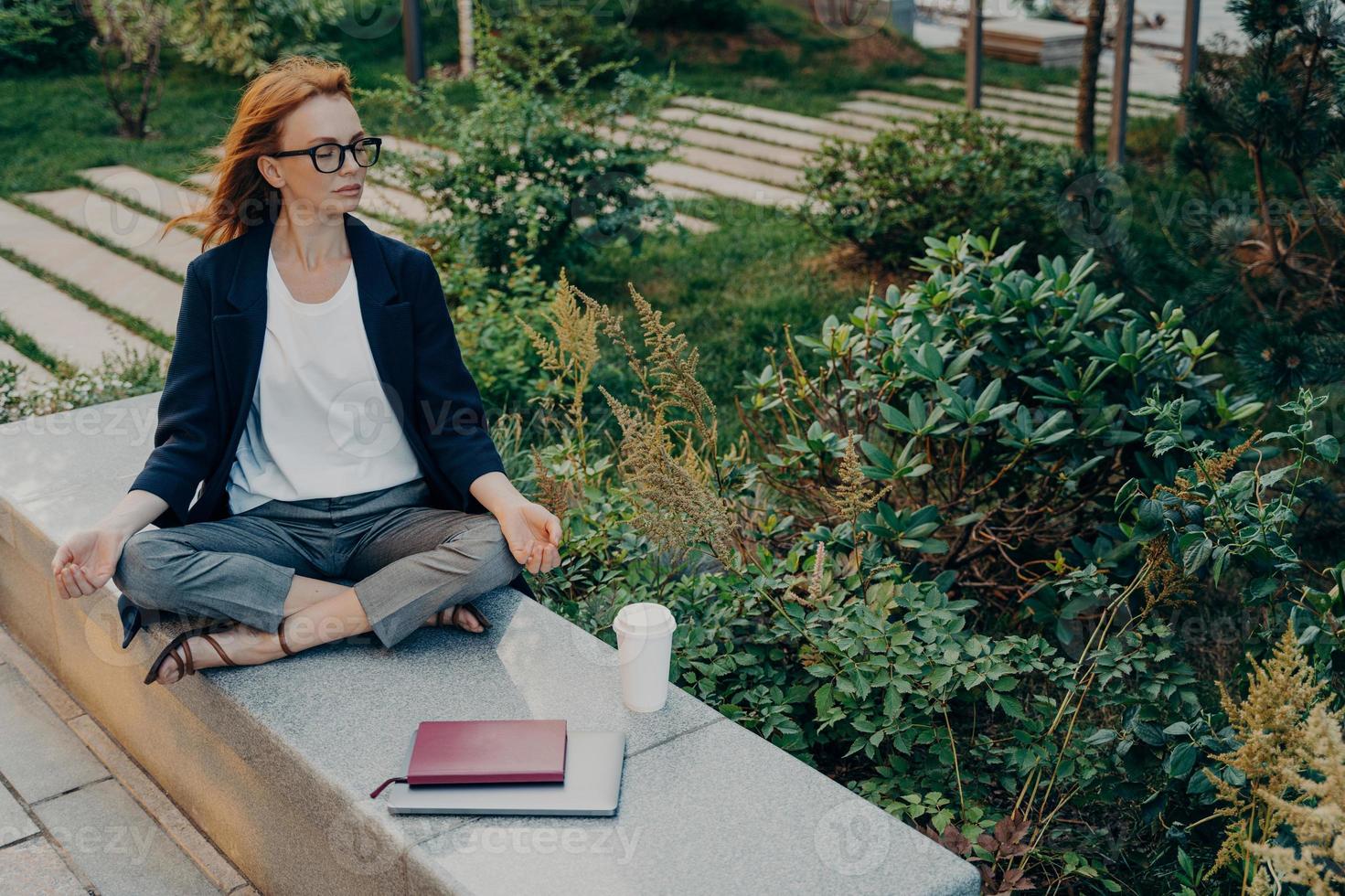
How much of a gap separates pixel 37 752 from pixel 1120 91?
234 inches

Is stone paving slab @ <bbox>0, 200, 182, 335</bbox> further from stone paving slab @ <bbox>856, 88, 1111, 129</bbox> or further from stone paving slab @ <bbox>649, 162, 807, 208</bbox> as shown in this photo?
stone paving slab @ <bbox>856, 88, 1111, 129</bbox>

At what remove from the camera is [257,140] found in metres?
2.87

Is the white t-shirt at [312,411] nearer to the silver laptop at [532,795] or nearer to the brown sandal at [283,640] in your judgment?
the brown sandal at [283,640]

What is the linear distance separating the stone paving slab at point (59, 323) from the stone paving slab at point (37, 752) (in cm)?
201

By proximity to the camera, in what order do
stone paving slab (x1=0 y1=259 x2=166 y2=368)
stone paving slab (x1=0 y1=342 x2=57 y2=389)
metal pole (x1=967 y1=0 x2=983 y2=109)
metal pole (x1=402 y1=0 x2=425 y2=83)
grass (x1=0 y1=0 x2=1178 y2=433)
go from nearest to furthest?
stone paving slab (x1=0 y1=342 x2=57 y2=389) < stone paving slab (x1=0 y1=259 x2=166 y2=368) < grass (x1=0 y1=0 x2=1178 y2=433) < metal pole (x1=967 y1=0 x2=983 y2=109) < metal pole (x1=402 y1=0 x2=425 y2=83)

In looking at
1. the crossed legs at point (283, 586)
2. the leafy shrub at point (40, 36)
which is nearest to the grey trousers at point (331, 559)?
the crossed legs at point (283, 586)

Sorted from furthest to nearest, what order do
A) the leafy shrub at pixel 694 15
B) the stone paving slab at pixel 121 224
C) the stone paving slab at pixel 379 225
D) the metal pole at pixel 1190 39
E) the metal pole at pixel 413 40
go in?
1. the leafy shrub at pixel 694 15
2. the metal pole at pixel 413 40
3. the metal pole at pixel 1190 39
4. the stone paving slab at pixel 121 224
5. the stone paving slab at pixel 379 225

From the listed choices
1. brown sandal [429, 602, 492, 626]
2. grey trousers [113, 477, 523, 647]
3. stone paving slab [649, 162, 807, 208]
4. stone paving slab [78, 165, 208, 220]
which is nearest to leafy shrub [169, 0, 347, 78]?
stone paving slab [78, 165, 208, 220]

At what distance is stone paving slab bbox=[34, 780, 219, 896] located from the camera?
261cm

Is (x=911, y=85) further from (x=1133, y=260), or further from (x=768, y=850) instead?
(x=768, y=850)

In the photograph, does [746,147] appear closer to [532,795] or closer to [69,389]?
[69,389]

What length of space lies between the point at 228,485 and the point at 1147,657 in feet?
6.40

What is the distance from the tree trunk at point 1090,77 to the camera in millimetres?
6227

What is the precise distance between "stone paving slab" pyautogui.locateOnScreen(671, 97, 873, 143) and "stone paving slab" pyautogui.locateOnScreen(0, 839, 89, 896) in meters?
6.64
